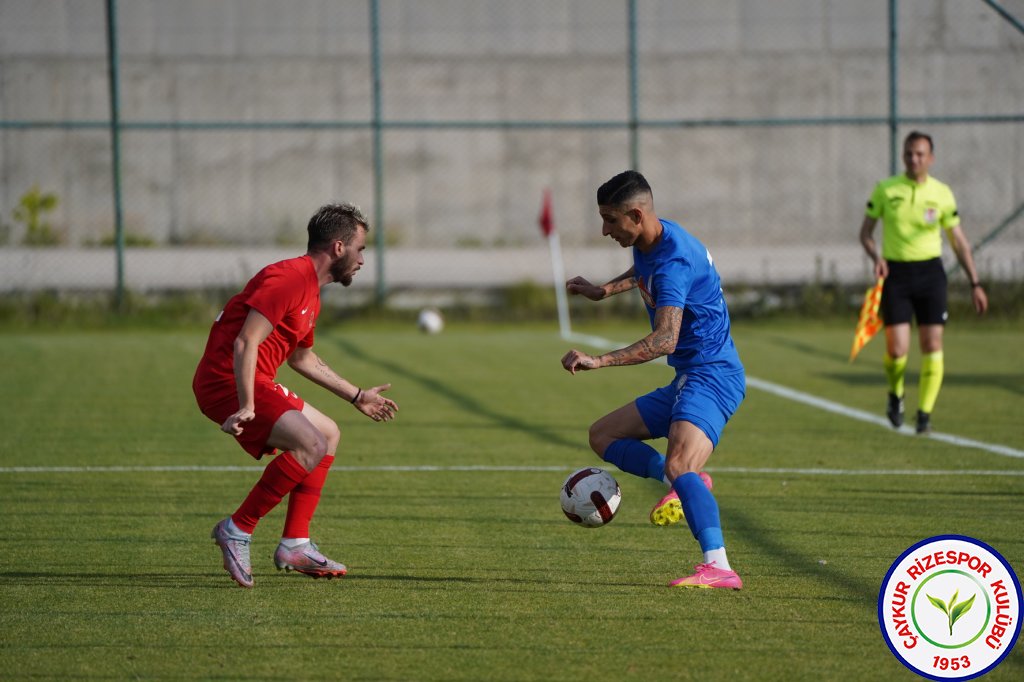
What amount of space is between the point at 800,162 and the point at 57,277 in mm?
13365

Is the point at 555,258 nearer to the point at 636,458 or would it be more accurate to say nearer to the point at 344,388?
the point at 636,458

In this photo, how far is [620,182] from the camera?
575cm

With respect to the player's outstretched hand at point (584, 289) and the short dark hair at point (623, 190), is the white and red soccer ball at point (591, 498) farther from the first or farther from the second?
the short dark hair at point (623, 190)

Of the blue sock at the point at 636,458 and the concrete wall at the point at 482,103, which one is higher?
the concrete wall at the point at 482,103

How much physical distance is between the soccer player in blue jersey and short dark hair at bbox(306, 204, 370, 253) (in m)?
1.03

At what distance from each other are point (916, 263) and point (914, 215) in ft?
1.16

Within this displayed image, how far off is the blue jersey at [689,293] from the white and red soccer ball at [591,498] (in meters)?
0.62

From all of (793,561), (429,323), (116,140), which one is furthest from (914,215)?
(116,140)

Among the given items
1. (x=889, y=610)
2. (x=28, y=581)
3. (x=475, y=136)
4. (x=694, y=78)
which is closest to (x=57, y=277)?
(x=475, y=136)

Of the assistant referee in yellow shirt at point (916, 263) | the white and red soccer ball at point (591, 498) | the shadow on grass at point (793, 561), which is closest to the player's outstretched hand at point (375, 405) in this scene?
the white and red soccer ball at point (591, 498)

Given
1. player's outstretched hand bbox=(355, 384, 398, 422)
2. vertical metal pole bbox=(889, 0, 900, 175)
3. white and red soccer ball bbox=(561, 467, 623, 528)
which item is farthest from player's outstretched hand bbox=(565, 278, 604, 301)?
vertical metal pole bbox=(889, 0, 900, 175)

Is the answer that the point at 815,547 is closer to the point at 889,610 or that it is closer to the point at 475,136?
the point at 889,610

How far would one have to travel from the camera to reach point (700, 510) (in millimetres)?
5660

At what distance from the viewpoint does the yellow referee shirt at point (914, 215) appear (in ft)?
33.4
